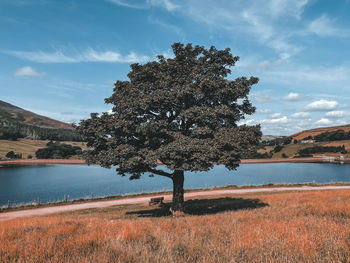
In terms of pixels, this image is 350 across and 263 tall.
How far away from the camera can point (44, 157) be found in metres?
156

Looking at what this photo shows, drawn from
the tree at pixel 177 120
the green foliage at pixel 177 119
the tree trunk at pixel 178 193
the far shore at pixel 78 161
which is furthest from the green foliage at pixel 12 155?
the tree trunk at pixel 178 193

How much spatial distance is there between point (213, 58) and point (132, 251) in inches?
735

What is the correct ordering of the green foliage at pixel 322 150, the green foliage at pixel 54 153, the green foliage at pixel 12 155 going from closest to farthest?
1. the green foliage at pixel 12 155
2. the green foliage at pixel 322 150
3. the green foliage at pixel 54 153

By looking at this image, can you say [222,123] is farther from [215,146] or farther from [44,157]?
[44,157]

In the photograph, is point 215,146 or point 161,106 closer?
point 215,146

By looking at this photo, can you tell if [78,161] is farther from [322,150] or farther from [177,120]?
[322,150]

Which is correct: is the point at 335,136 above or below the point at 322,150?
above

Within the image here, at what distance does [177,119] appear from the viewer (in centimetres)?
1986

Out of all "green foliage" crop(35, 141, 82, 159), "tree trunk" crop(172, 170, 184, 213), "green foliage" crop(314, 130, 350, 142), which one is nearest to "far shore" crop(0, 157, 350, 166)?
"green foliage" crop(35, 141, 82, 159)

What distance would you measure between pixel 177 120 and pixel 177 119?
1.80 ft

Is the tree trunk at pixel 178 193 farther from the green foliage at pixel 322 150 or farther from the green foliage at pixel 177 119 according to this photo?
the green foliage at pixel 322 150

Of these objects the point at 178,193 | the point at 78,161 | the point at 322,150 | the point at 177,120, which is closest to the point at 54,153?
the point at 78,161

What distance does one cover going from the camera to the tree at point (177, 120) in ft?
58.4

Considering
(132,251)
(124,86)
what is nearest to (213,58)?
(124,86)
